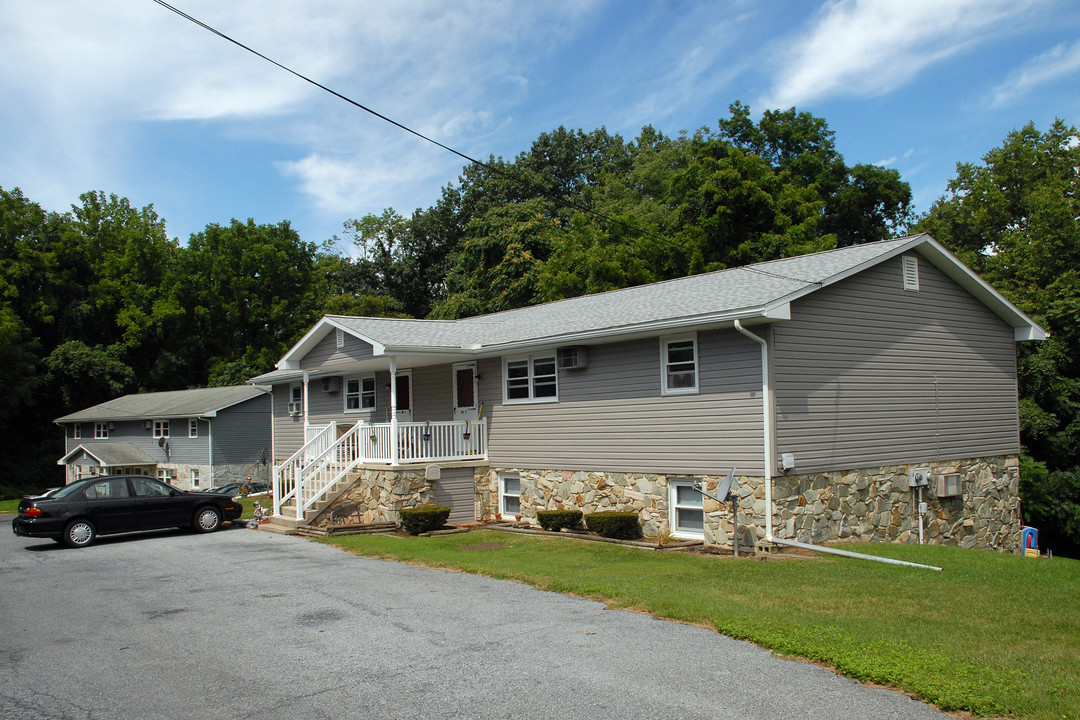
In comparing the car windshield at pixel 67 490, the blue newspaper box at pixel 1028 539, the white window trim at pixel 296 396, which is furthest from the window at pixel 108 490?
the blue newspaper box at pixel 1028 539

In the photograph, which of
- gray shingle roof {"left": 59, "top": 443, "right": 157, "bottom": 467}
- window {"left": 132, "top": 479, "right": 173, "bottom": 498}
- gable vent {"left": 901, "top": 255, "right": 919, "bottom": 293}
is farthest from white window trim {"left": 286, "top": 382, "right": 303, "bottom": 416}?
gable vent {"left": 901, "top": 255, "right": 919, "bottom": 293}

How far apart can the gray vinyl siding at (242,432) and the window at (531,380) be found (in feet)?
76.1

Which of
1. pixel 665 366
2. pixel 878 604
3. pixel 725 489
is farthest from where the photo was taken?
pixel 665 366

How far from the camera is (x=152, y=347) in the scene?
171ft

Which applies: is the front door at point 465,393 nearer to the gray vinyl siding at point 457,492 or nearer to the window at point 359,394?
Result: the gray vinyl siding at point 457,492

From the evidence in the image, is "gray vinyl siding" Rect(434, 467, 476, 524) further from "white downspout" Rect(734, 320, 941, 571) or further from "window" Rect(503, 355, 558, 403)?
"white downspout" Rect(734, 320, 941, 571)

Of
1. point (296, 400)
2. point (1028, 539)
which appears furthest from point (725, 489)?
point (296, 400)

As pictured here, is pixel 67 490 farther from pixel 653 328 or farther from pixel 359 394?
pixel 653 328

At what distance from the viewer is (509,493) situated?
18312mm

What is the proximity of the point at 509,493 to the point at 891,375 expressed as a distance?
841cm

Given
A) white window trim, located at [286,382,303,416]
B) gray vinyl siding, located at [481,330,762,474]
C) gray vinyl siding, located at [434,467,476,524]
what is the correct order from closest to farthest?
gray vinyl siding, located at [481,330,762,474] → gray vinyl siding, located at [434,467,476,524] → white window trim, located at [286,382,303,416]

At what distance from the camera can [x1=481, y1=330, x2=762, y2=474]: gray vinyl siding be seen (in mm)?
13438

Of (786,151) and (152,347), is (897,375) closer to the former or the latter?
(786,151)

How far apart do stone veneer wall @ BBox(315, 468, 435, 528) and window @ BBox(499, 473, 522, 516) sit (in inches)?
63.2
